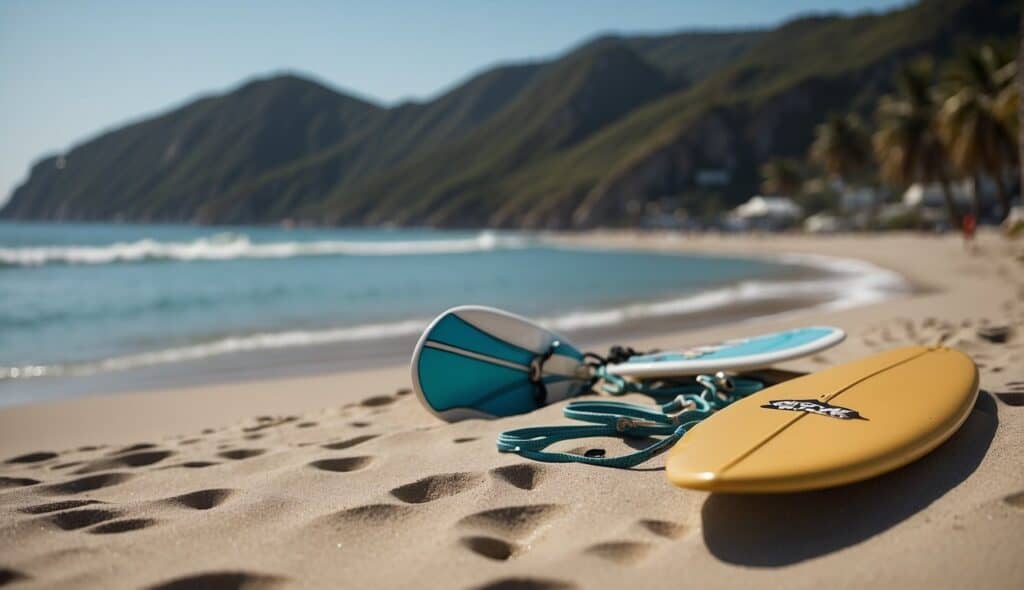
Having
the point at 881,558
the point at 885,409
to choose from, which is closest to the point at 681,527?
the point at 881,558

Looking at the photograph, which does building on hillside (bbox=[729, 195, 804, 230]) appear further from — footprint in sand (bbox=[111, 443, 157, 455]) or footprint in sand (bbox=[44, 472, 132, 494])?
footprint in sand (bbox=[44, 472, 132, 494])

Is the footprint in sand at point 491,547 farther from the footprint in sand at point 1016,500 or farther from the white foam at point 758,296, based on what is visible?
the white foam at point 758,296

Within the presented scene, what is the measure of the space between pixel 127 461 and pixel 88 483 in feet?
1.69

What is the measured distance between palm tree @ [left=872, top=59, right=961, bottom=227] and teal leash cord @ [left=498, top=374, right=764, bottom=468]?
122 ft

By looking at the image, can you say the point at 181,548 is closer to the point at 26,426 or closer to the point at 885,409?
the point at 885,409

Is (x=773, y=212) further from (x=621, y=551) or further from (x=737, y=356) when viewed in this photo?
(x=621, y=551)

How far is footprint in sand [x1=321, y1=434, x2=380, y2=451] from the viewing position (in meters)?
3.11

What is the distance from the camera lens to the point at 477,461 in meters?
2.57

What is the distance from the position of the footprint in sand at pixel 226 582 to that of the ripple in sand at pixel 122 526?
0.50 metres

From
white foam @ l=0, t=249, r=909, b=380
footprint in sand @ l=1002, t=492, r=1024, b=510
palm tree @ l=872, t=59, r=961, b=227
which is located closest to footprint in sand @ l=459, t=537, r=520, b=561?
footprint in sand @ l=1002, t=492, r=1024, b=510

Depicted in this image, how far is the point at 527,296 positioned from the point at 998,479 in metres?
12.0

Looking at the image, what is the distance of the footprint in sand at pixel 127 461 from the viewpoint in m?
3.13

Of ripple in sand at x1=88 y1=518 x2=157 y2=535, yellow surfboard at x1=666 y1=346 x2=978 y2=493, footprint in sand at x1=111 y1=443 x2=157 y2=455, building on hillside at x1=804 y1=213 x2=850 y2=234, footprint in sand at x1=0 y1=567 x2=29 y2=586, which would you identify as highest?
yellow surfboard at x1=666 y1=346 x2=978 y2=493

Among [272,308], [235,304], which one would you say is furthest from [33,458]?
[235,304]
